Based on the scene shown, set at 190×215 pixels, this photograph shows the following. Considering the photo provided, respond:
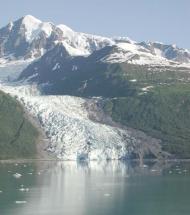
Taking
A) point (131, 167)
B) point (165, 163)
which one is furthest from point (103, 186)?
point (165, 163)

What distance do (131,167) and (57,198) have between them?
6618cm

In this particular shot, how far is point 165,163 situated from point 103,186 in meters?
68.2

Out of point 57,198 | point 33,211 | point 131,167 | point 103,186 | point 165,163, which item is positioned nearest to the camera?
point 33,211

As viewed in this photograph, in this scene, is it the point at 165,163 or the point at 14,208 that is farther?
the point at 165,163

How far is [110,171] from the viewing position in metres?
162

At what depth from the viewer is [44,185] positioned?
131000 mm

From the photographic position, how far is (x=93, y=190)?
404 feet

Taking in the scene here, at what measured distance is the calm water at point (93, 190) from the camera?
4040 inches

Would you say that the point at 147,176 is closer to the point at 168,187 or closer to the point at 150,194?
the point at 168,187

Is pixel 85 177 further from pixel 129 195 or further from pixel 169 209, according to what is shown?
pixel 169 209

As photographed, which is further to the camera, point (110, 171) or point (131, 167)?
point (131, 167)

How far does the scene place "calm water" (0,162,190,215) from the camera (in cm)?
10262

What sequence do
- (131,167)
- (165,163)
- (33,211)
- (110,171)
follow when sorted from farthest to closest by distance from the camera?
(165,163) → (131,167) → (110,171) → (33,211)

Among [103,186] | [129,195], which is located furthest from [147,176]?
[129,195]
